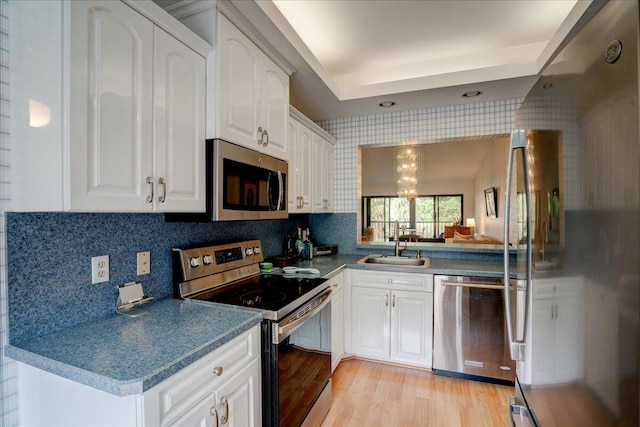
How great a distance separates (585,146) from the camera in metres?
0.69

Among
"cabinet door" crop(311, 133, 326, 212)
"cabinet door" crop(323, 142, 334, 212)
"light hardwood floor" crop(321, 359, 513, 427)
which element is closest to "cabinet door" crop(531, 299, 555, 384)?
"light hardwood floor" crop(321, 359, 513, 427)

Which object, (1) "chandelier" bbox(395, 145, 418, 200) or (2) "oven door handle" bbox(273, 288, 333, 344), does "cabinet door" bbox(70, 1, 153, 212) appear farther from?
(1) "chandelier" bbox(395, 145, 418, 200)

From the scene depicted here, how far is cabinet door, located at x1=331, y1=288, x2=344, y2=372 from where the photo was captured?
2.41 m

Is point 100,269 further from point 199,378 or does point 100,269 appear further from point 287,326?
point 287,326

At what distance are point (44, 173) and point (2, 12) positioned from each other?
562mm

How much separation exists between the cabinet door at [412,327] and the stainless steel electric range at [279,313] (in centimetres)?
83

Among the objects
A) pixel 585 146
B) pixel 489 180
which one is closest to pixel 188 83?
pixel 585 146

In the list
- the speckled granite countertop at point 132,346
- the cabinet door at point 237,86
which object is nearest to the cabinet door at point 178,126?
the cabinet door at point 237,86

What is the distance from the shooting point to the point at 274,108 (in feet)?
6.39

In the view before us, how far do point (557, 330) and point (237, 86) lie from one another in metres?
1.67

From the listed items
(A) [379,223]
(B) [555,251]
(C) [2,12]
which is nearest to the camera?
(B) [555,251]

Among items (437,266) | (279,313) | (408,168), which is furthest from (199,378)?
(408,168)

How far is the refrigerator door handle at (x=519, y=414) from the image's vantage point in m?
1.05

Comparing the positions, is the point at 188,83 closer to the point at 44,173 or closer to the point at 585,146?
the point at 44,173
